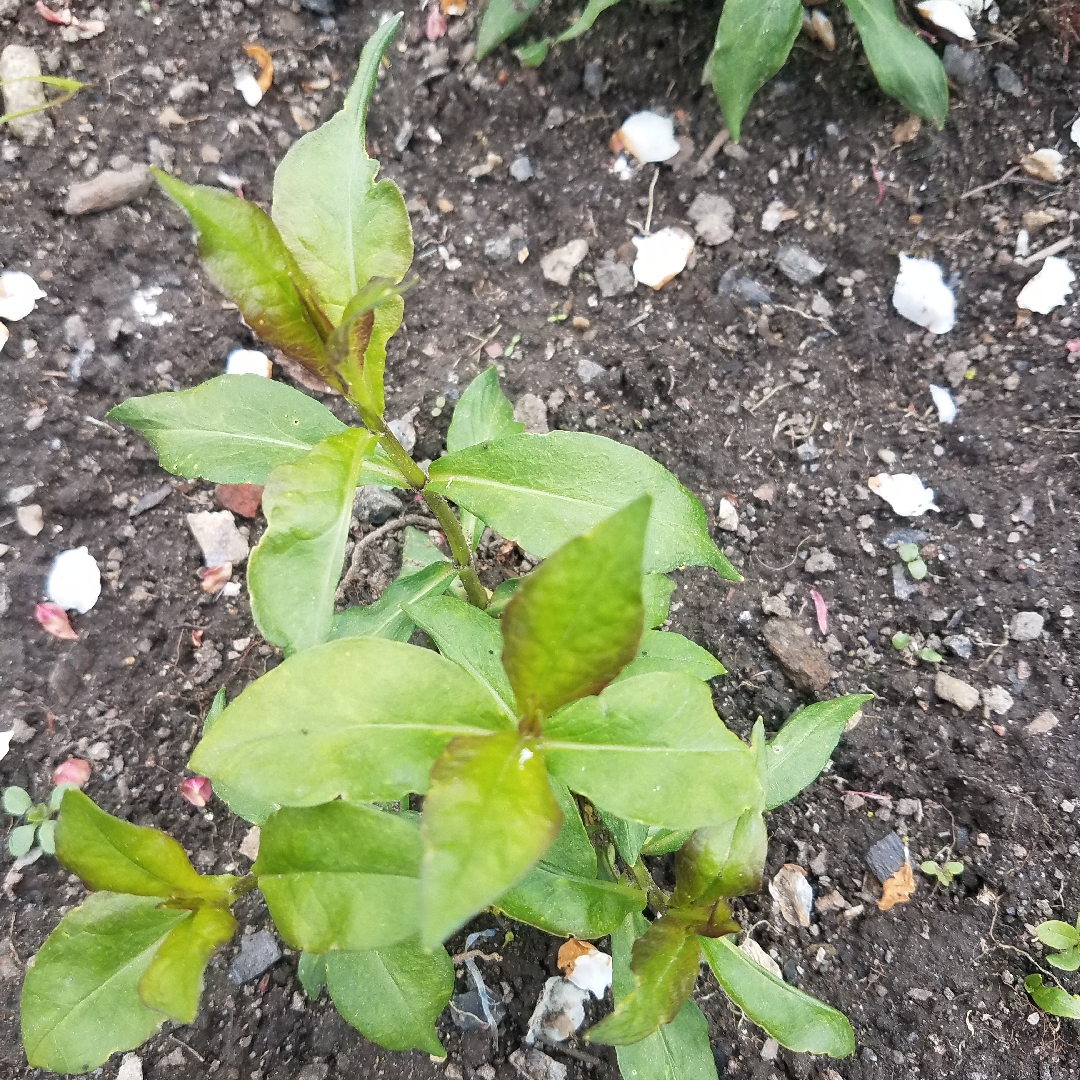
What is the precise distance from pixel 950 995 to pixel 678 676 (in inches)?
48.5

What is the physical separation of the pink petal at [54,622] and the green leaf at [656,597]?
134cm

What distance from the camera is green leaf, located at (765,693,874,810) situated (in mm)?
1432

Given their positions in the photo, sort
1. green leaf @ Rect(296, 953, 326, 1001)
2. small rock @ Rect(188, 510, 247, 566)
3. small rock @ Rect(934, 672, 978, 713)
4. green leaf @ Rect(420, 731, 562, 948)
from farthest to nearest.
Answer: small rock @ Rect(188, 510, 247, 566) → small rock @ Rect(934, 672, 978, 713) → green leaf @ Rect(296, 953, 326, 1001) → green leaf @ Rect(420, 731, 562, 948)

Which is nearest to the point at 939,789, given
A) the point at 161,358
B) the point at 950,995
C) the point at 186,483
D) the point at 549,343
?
the point at 950,995

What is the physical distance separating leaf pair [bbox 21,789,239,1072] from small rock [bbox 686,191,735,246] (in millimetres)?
2009

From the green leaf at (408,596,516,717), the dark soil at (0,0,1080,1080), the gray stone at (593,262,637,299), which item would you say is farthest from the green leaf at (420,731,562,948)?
the gray stone at (593,262,637,299)

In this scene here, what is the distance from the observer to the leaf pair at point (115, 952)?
1.03m

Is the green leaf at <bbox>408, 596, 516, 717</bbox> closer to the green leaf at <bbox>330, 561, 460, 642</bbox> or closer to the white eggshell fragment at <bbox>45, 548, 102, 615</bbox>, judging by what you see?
the green leaf at <bbox>330, 561, 460, 642</bbox>

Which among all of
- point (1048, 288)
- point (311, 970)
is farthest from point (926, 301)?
point (311, 970)

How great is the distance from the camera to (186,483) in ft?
6.50

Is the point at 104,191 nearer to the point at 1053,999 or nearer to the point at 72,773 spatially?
the point at 72,773

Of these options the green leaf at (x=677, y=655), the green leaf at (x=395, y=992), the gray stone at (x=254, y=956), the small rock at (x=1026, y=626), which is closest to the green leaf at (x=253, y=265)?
the green leaf at (x=677, y=655)

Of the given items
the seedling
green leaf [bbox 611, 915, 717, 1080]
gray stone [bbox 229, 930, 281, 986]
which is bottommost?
gray stone [bbox 229, 930, 281, 986]

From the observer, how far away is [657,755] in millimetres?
930
